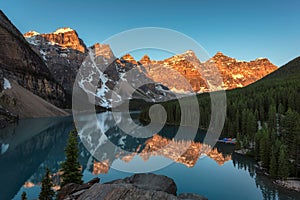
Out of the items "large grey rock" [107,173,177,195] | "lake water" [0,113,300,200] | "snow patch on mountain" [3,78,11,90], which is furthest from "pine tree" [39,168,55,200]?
"snow patch on mountain" [3,78,11,90]

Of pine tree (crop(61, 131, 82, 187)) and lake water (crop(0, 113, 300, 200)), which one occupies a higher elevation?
pine tree (crop(61, 131, 82, 187))

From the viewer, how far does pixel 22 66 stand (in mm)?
145500

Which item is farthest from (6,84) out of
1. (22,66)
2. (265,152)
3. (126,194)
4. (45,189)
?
(126,194)

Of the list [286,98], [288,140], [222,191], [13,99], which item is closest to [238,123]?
[286,98]

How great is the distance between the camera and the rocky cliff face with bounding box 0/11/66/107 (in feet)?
446

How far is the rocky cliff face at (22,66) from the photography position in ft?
446

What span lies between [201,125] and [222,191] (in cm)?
6165

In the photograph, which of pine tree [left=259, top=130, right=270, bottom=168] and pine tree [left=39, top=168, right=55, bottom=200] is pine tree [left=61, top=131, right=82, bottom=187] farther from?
pine tree [left=259, top=130, right=270, bottom=168]

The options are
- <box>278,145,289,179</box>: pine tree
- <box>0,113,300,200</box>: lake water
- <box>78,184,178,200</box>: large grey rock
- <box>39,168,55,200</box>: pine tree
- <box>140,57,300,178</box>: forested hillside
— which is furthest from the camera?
<box>140,57,300,178</box>: forested hillside

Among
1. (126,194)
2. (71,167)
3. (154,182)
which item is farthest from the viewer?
(71,167)

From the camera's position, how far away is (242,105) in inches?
3250

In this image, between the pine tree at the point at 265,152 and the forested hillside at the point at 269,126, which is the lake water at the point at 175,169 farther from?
the forested hillside at the point at 269,126

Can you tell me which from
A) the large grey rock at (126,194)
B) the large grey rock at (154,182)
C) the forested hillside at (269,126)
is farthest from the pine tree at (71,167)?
the forested hillside at (269,126)

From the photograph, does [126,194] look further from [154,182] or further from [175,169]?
A: [175,169]
